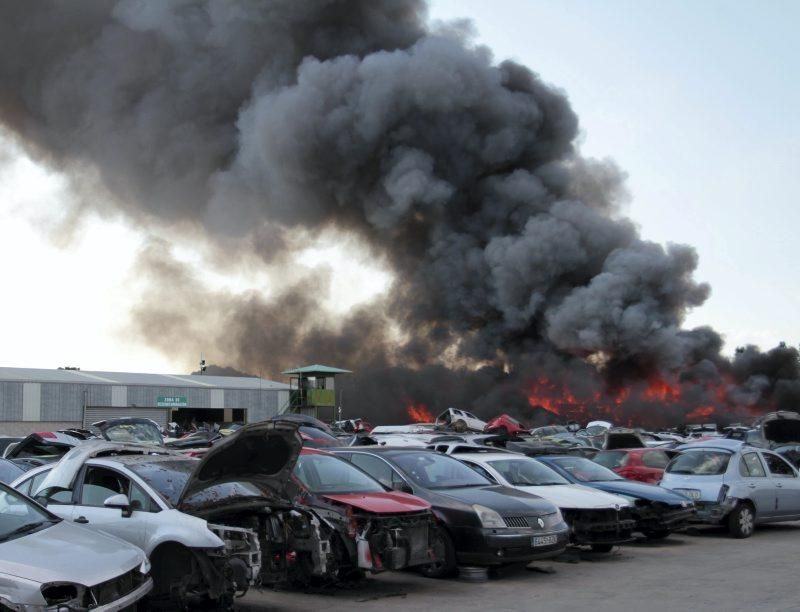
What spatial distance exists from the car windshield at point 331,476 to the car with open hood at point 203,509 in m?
0.90

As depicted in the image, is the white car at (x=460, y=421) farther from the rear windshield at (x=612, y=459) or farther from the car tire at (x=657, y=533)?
the car tire at (x=657, y=533)

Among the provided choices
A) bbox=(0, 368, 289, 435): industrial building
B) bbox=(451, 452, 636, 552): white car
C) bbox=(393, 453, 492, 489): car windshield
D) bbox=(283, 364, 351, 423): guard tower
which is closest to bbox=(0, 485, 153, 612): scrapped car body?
bbox=(393, 453, 492, 489): car windshield

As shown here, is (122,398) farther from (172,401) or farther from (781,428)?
(781,428)

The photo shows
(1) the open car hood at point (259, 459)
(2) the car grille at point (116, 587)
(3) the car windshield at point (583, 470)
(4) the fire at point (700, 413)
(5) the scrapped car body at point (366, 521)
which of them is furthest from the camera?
(4) the fire at point (700, 413)

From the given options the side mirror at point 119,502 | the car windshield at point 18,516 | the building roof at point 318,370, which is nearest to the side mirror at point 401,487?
the side mirror at point 119,502

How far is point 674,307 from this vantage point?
47.5m

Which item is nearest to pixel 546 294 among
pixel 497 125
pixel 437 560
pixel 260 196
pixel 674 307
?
pixel 674 307

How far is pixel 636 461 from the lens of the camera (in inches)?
624

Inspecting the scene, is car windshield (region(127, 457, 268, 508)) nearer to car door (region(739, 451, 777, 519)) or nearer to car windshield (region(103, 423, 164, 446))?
car door (region(739, 451, 777, 519))

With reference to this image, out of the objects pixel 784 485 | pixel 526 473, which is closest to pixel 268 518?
pixel 526 473

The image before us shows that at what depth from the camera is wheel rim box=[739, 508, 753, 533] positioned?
12.7 meters

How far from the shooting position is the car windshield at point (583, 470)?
41.9 ft

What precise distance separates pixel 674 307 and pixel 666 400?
5.08 m

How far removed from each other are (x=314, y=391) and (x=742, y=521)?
38.4 meters
